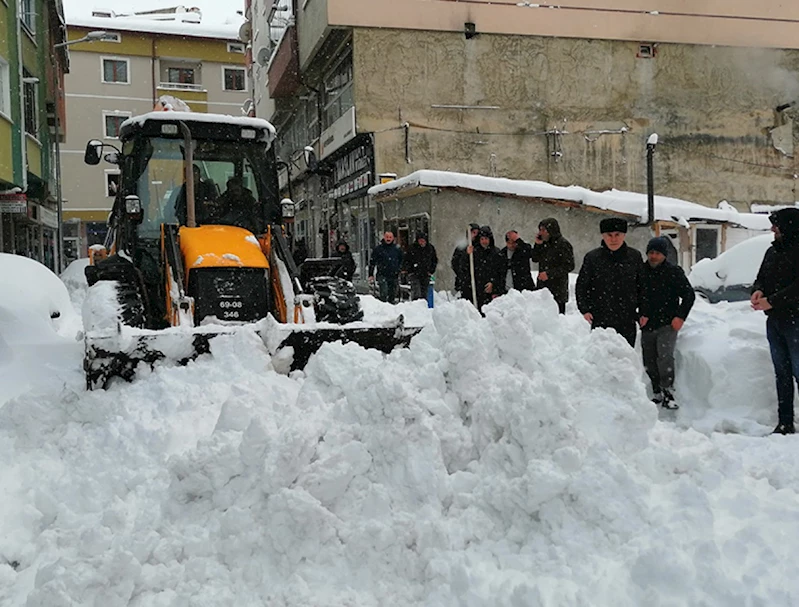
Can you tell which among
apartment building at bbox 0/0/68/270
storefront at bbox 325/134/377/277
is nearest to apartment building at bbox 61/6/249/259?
apartment building at bbox 0/0/68/270

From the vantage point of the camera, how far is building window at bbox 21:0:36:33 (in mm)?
19061

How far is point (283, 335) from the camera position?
5621 mm

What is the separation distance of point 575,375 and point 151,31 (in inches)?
1665

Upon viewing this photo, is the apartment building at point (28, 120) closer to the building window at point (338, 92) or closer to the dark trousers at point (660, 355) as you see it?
the building window at point (338, 92)

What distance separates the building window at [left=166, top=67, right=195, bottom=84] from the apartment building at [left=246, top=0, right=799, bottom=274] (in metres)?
21.4

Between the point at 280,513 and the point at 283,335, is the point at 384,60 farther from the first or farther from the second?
the point at 280,513

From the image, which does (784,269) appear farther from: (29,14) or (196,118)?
(29,14)

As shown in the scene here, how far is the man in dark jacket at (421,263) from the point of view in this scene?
13306 mm

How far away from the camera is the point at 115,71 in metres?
41.4

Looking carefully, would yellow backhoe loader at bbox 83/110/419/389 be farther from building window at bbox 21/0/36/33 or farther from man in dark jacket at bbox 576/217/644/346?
building window at bbox 21/0/36/33

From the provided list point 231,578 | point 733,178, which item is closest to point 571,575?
point 231,578

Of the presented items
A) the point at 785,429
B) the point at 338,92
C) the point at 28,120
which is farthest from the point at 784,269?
the point at 338,92

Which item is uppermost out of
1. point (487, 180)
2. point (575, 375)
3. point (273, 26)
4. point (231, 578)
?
point (273, 26)

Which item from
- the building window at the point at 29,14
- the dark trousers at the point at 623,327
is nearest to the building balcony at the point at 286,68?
the building window at the point at 29,14
